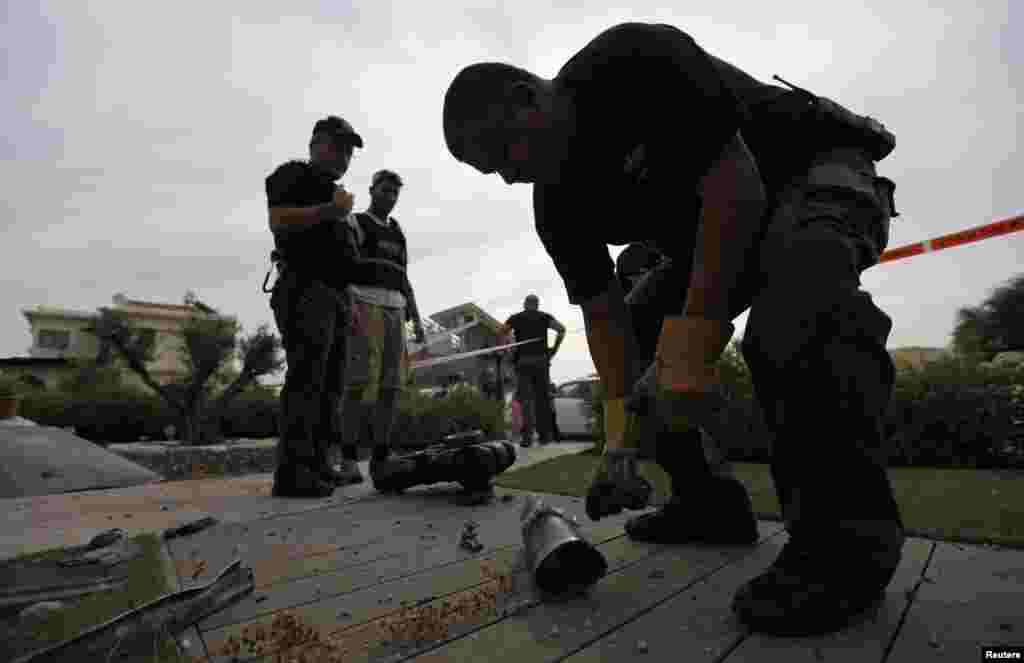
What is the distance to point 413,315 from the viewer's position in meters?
5.66

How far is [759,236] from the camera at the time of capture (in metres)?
1.60

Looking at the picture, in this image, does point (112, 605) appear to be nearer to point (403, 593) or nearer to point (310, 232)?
point (403, 593)

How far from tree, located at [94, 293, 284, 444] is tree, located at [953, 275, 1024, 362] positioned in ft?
66.5

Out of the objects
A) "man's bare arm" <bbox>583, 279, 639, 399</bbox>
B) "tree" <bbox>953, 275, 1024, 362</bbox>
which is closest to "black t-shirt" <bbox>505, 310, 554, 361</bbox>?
"man's bare arm" <bbox>583, 279, 639, 399</bbox>

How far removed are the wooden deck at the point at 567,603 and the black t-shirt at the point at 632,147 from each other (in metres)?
0.99

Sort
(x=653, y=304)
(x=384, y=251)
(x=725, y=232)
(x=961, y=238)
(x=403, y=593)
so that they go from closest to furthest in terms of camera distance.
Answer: (x=725, y=232) < (x=403, y=593) < (x=653, y=304) < (x=384, y=251) < (x=961, y=238)

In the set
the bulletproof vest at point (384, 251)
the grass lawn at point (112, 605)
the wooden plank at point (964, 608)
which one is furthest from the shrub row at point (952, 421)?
the grass lawn at point (112, 605)

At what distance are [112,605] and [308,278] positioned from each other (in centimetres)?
267

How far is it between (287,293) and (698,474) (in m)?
2.97

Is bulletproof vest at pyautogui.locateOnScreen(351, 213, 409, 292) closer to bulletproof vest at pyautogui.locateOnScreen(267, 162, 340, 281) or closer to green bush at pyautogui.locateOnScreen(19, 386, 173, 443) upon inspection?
bulletproof vest at pyautogui.locateOnScreen(267, 162, 340, 281)

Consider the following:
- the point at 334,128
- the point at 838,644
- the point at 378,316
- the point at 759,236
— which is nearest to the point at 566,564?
the point at 838,644

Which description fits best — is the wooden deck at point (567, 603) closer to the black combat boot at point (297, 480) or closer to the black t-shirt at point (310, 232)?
the black combat boot at point (297, 480)

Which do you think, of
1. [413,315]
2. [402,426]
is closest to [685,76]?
[413,315]

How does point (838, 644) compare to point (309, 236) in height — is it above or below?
below
